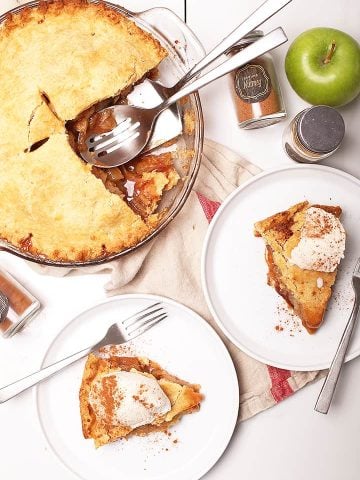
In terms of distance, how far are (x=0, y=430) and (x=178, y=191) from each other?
2.74 feet

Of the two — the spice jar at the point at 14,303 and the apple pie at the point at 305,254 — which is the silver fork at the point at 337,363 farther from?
the spice jar at the point at 14,303

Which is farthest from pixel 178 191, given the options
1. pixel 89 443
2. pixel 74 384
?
pixel 89 443

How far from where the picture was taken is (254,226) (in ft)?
5.58

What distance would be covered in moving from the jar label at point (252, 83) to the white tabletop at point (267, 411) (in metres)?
0.09

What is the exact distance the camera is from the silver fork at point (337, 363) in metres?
1.64

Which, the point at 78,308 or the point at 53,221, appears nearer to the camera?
the point at 53,221

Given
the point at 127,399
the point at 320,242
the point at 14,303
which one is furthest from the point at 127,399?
the point at 320,242

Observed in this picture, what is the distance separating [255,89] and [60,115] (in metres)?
0.52

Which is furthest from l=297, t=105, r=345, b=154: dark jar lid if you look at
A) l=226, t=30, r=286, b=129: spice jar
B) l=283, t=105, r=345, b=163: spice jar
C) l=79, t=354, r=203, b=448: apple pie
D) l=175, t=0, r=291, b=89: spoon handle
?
l=79, t=354, r=203, b=448: apple pie

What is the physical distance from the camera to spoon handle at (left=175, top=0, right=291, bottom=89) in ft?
4.75

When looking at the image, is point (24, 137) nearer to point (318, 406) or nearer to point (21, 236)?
point (21, 236)

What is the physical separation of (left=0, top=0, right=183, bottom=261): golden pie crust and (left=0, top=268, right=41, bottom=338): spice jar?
0.52 ft

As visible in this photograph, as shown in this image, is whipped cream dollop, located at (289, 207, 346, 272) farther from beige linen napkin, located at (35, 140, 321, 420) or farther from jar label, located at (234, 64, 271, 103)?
jar label, located at (234, 64, 271, 103)

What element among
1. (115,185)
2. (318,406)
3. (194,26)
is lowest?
(318,406)
